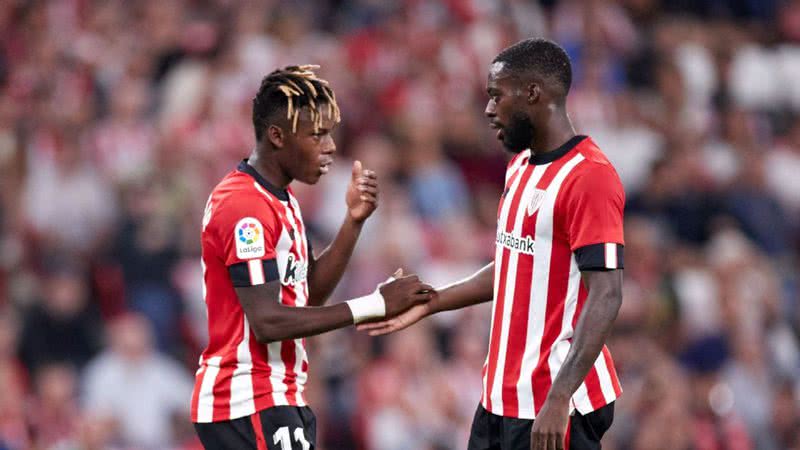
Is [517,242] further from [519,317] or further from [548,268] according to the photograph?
[519,317]

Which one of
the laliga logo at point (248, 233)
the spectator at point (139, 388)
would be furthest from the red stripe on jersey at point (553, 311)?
the spectator at point (139, 388)

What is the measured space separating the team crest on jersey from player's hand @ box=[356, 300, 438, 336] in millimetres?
762

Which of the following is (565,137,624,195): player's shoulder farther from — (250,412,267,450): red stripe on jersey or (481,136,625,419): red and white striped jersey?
(250,412,267,450): red stripe on jersey

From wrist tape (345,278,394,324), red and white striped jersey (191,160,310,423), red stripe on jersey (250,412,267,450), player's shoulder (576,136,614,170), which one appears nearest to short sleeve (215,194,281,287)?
red and white striped jersey (191,160,310,423)

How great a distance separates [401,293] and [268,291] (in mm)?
628

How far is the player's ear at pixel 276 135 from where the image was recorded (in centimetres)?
537

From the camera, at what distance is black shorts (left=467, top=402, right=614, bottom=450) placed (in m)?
5.05

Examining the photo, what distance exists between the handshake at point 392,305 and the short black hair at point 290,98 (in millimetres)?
714

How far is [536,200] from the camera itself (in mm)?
5121

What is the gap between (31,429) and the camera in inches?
354

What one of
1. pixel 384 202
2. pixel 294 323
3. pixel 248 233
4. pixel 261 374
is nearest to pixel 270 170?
pixel 248 233

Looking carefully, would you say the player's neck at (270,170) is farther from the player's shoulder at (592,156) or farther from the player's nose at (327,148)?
the player's shoulder at (592,156)

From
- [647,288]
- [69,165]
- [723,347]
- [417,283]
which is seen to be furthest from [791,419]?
[69,165]

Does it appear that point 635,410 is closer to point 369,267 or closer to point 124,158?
point 369,267
